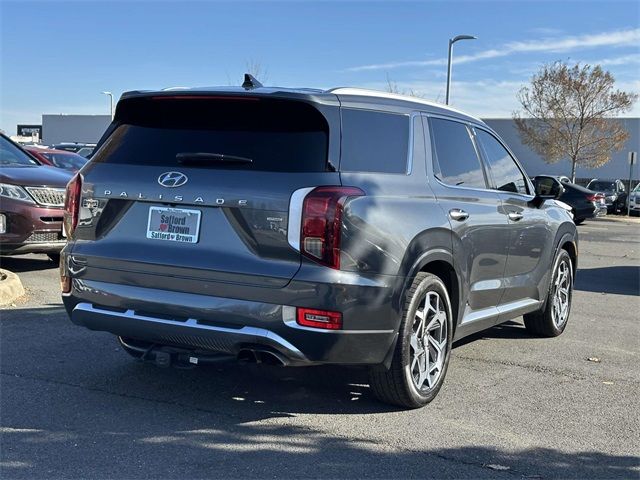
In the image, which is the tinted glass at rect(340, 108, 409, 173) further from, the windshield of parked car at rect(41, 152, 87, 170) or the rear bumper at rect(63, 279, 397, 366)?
the windshield of parked car at rect(41, 152, 87, 170)

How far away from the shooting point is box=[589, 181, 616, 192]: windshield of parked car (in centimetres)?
3266

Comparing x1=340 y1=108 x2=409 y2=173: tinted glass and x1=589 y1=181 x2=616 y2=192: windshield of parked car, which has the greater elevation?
x1=340 y1=108 x2=409 y2=173: tinted glass

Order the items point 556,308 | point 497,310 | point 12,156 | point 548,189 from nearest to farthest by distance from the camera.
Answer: point 497,310 < point 548,189 < point 556,308 < point 12,156

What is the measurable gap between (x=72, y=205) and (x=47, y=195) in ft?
15.2

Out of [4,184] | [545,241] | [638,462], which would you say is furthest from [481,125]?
[4,184]

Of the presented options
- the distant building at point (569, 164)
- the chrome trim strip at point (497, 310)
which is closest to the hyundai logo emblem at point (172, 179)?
the chrome trim strip at point (497, 310)

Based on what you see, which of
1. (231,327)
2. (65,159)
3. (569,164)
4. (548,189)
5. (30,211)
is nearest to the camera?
(231,327)

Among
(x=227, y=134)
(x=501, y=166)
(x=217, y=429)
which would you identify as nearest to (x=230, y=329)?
(x=217, y=429)

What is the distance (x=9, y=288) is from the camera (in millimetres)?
7488

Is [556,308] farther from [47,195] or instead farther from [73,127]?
[73,127]

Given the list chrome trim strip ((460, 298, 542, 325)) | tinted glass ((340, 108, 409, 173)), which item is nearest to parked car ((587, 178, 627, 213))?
chrome trim strip ((460, 298, 542, 325))

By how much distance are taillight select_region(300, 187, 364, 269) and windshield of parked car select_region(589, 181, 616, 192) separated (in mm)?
31253

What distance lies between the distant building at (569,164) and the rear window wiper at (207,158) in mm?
38921

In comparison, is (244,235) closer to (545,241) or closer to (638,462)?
(638,462)
